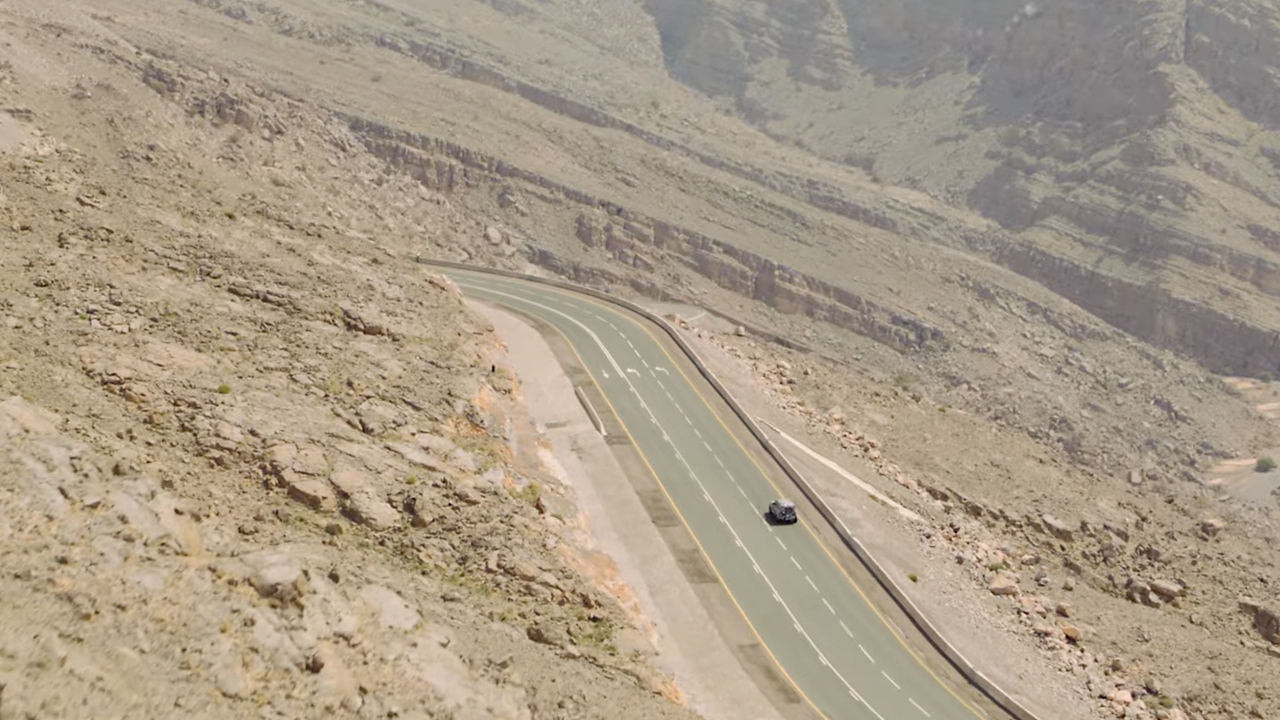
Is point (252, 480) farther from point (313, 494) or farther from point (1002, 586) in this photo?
point (1002, 586)

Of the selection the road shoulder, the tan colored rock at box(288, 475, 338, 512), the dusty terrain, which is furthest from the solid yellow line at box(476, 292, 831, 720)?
the tan colored rock at box(288, 475, 338, 512)

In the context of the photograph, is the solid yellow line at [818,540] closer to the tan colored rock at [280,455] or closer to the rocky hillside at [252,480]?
the rocky hillside at [252,480]

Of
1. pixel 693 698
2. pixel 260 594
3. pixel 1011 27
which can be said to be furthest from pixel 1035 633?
pixel 1011 27

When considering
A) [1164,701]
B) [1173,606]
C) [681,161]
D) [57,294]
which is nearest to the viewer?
[57,294]

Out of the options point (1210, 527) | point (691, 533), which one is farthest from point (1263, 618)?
point (691, 533)

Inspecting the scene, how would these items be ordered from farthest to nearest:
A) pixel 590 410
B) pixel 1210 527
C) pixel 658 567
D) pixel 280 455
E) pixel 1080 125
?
1. pixel 1080 125
2. pixel 1210 527
3. pixel 590 410
4. pixel 658 567
5. pixel 280 455

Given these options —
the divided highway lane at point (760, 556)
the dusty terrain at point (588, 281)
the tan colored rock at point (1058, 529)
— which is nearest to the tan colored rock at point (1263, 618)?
the dusty terrain at point (588, 281)

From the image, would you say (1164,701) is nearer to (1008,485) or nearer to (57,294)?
(1008,485)
